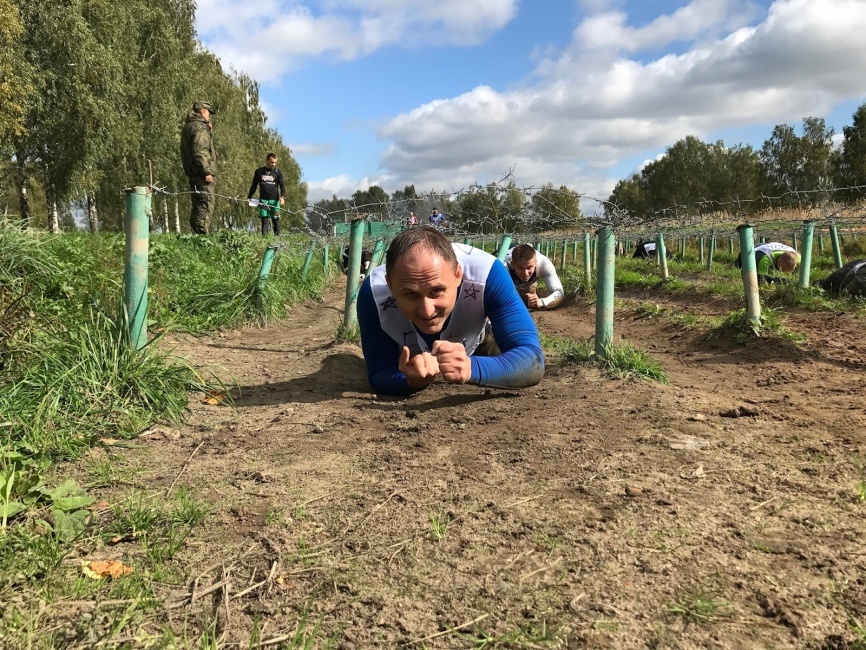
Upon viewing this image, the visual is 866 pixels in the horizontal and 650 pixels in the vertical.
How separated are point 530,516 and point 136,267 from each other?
2.59 meters

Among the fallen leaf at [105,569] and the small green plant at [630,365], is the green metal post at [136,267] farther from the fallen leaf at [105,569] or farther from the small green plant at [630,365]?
the small green plant at [630,365]

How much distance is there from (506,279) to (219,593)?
2.12 meters

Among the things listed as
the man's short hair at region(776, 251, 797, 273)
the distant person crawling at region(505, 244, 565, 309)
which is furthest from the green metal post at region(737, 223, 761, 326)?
the man's short hair at region(776, 251, 797, 273)

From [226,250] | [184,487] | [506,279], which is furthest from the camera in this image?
[226,250]

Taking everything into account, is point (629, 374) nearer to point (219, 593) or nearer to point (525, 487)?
point (525, 487)

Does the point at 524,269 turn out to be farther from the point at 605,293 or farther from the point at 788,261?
the point at 788,261

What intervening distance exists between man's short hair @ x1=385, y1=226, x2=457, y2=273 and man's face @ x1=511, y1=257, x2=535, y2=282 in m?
2.86

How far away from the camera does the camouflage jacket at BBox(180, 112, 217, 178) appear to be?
27.3ft

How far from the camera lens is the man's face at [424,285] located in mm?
2615

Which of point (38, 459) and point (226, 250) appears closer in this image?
point (38, 459)

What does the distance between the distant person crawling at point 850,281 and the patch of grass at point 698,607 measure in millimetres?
7057

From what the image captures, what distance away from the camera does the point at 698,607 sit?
4.43 feet

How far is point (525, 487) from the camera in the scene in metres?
2.03

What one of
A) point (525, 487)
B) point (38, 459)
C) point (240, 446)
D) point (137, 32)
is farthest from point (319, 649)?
point (137, 32)
